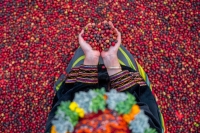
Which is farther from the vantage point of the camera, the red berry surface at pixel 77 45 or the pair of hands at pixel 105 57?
the red berry surface at pixel 77 45

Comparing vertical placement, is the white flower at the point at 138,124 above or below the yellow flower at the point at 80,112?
below

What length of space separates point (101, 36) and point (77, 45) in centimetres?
55

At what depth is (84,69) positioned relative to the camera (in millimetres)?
1371

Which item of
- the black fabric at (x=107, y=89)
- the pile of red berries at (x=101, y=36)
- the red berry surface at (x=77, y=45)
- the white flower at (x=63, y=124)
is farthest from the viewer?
the red berry surface at (x=77, y=45)

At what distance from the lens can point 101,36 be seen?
1545 mm

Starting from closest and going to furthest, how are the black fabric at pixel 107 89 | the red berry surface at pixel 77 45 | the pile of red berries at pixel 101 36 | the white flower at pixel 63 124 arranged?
1. the white flower at pixel 63 124
2. the black fabric at pixel 107 89
3. the pile of red berries at pixel 101 36
4. the red berry surface at pixel 77 45

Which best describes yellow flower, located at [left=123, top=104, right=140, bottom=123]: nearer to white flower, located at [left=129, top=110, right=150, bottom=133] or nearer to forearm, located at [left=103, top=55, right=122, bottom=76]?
white flower, located at [left=129, top=110, right=150, bottom=133]

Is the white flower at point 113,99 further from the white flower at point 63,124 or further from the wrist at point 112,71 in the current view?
the wrist at point 112,71

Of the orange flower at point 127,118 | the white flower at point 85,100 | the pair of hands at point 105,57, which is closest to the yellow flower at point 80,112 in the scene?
the white flower at point 85,100

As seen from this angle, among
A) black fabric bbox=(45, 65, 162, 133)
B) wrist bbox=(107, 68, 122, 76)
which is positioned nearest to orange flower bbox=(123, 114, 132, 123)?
black fabric bbox=(45, 65, 162, 133)

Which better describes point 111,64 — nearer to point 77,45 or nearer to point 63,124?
point 63,124

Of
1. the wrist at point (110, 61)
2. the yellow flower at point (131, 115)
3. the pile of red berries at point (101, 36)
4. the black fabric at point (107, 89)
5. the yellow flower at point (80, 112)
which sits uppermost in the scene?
the pile of red berries at point (101, 36)

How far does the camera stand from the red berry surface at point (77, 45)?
→ 2018mm

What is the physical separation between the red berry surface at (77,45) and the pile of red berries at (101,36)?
20.2 inches
